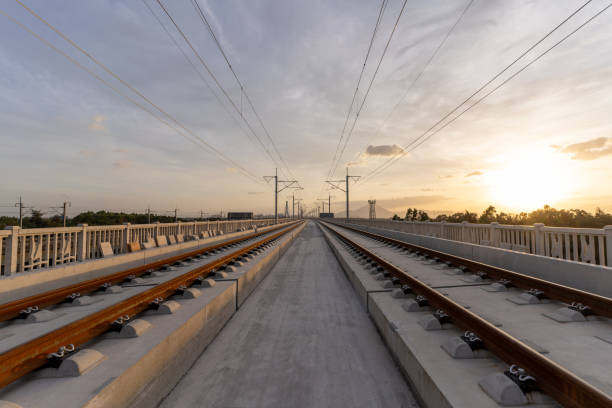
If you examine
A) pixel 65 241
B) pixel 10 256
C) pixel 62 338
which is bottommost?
pixel 62 338

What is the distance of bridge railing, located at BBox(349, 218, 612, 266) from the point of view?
20.4 feet

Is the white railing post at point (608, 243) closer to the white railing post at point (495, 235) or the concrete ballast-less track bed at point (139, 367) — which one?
the white railing post at point (495, 235)

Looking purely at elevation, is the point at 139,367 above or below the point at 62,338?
below

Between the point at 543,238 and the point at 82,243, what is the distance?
13562mm

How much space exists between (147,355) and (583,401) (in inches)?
139

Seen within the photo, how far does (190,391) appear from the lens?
118 inches

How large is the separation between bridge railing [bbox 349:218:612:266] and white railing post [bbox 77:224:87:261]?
43.4 feet

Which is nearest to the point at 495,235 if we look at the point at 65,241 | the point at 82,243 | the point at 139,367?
the point at 139,367

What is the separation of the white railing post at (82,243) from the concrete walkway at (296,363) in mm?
6025

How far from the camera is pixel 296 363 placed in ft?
11.5

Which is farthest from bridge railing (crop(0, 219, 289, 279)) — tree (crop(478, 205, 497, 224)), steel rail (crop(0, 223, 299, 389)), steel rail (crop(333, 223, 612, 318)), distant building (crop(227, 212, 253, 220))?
distant building (crop(227, 212, 253, 220))

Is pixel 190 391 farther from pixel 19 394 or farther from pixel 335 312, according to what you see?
pixel 335 312

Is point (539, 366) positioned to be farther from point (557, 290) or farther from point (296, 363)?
point (557, 290)

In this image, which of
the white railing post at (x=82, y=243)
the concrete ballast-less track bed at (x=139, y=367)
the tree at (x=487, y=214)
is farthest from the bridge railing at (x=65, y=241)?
the tree at (x=487, y=214)
